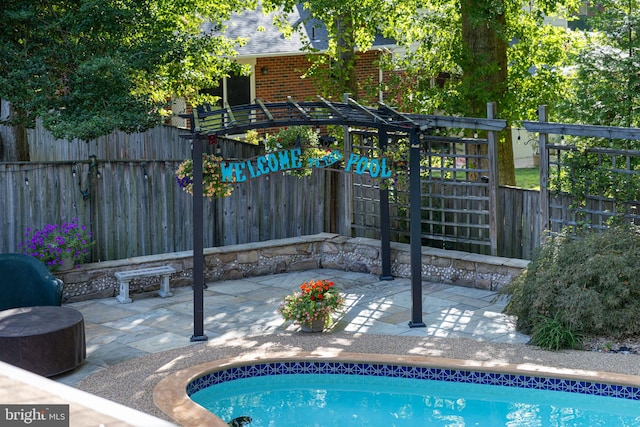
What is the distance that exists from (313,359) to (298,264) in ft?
14.6

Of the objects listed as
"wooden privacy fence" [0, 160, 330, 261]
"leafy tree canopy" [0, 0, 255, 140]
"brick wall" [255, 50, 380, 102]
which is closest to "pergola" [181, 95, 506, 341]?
"leafy tree canopy" [0, 0, 255, 140]

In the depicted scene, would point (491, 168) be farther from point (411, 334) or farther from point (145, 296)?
point (145, 296)

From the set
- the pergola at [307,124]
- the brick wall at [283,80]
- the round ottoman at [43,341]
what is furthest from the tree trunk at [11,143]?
the brick wall at [283,80]

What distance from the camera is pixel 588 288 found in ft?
33.2

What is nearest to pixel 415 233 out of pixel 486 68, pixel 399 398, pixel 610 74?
pixel 399 398

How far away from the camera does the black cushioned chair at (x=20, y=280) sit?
10.7 metres

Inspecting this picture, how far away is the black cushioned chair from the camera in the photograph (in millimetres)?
10711

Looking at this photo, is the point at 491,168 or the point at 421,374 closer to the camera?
the point at 421,374

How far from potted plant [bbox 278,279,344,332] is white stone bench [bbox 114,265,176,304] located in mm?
2492

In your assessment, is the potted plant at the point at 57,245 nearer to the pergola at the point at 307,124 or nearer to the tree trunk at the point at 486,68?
the pergola at the point at 307,124

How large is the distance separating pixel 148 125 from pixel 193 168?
2.66 m

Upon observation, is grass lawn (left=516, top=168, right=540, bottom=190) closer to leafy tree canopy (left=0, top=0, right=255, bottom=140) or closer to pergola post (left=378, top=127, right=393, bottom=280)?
pergola post (left=378, top=127, right=393, bottom=280)

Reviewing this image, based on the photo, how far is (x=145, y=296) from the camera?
1254 centimetres

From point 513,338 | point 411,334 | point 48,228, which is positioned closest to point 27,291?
point 48,228
